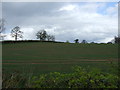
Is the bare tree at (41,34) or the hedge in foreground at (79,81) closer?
the hedge in foreground at (79,81)

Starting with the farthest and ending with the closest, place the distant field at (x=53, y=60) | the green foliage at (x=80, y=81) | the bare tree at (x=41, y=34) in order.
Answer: the bare tree at (x=41, y=34)
the distant field at (x=53, y=60)
the green foliage at (x=80, y=81)

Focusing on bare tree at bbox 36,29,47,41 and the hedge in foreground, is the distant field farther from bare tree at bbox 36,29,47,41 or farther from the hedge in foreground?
bare tree at bbox 36,29,47,41

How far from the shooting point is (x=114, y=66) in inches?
192

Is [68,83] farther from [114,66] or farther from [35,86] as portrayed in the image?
[114,66]

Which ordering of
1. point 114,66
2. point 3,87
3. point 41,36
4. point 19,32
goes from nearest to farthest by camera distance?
point 114,66 < point 3,87 < point 19,32 < point 41,36

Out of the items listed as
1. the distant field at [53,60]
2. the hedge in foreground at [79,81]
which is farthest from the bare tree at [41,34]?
the hedge in foreground at [79,81]

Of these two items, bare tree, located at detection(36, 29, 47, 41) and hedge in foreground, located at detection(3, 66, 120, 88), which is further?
bare tree, located at detection(36, 29, 47, 41)

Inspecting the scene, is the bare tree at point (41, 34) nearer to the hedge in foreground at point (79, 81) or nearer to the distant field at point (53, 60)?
the distant field at point (53, 60)

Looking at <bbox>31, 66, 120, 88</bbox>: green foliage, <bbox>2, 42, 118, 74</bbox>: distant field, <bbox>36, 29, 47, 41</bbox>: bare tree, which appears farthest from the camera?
<bbox>36, 29, 47, 41</bbox>: bare tree

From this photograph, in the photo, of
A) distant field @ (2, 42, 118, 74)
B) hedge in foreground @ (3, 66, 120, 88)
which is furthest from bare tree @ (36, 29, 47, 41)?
hedge in foreground @ (3, 66, 120, 88)

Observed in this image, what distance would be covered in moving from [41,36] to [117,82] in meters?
68.5

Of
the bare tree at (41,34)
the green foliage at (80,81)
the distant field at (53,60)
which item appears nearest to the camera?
the green foliage at (80,81)

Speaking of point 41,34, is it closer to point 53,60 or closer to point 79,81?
point 53,60

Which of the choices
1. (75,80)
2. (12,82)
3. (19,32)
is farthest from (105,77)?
(19,32)
